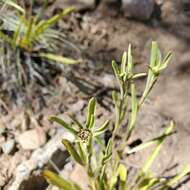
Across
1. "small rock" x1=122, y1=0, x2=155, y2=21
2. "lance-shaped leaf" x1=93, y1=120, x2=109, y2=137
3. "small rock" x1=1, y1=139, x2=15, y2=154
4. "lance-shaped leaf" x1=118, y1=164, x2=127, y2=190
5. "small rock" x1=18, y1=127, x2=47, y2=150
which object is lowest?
"lance-shaped leaf" x1=118, y1=164, x2=127, y2=190

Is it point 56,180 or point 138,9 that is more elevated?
point 138,9

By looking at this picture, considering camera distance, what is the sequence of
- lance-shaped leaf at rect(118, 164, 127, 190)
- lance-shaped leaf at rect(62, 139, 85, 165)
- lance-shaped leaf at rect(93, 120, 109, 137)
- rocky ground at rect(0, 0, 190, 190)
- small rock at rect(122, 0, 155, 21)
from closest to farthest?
lance-shaped leaf at rect(93, 120, 109, 137) < lance-shaped leaf at rect(62, 139, 85, 165) < lance-shaped leaf at rect(118, 164, 127, 190) < rocky ground at rect(0, 0, 190, 190) < small rock at rect(122, 0, 155, 21)

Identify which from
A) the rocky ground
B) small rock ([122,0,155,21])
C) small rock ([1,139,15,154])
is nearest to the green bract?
the rocky ground

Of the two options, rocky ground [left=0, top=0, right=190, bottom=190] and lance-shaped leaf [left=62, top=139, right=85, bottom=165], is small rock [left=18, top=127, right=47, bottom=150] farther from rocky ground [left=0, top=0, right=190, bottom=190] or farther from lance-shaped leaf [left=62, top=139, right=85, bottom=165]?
lance-shaped leaf [left=62, top=139, right=85, bottom=165]

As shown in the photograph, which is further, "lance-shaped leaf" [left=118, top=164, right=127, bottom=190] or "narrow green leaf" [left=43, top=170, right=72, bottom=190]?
"lance-shaped leaf" [left=118, top=164, right=127, bottom=190]

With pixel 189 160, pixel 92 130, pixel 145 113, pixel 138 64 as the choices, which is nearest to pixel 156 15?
pixel 138 64

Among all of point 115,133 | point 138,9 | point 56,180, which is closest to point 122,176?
point 115,133

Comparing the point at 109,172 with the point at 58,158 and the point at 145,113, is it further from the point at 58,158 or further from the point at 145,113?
the point at 145,113

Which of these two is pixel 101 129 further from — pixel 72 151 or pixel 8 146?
pixel 8 146
